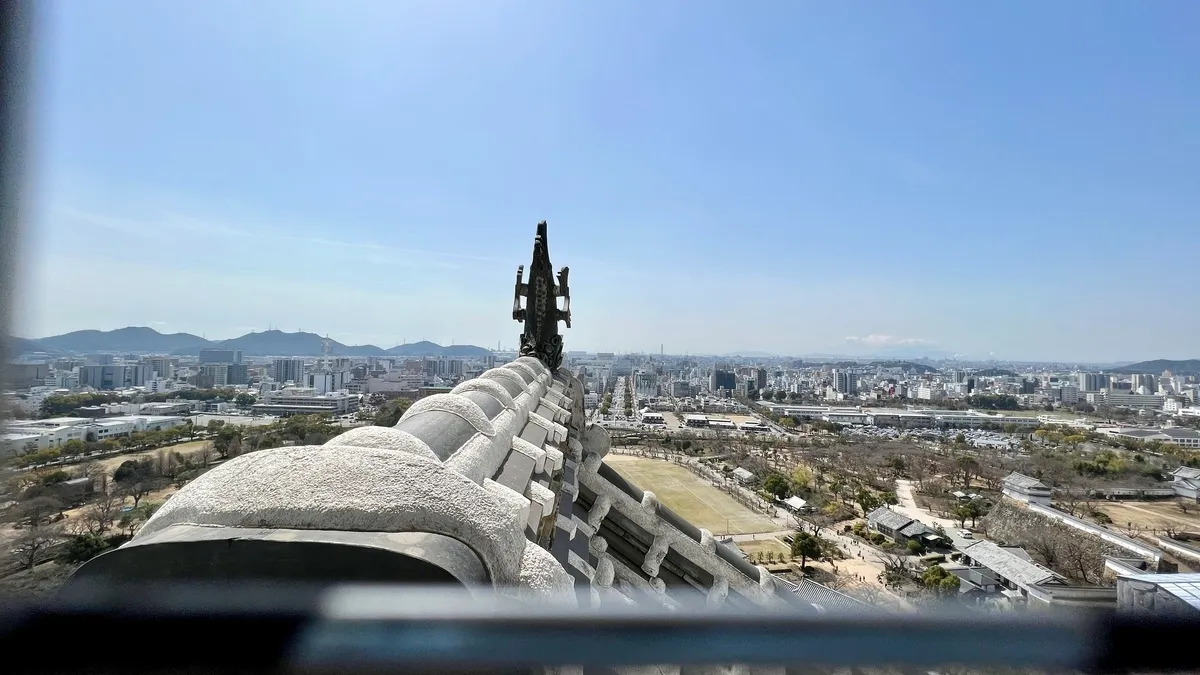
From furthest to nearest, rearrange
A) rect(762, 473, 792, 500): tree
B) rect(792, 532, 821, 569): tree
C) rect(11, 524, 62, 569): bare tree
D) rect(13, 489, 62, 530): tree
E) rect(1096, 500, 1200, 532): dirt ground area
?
rect(762, 473, 792, 500): tree, rect(1096, 500, 1200, 532): dirt ground area, rect(792, 532, 821, 569): tree, rect(13, 489, 62, 530): tree, rect(11, 524, 62, 569): bare tree

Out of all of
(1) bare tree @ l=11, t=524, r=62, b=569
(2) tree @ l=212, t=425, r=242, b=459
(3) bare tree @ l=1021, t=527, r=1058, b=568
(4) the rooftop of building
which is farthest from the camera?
(3) bare tree @ l=1021, t=527, r=1058, b=568

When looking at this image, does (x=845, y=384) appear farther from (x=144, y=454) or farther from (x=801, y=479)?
(x=144, y=454)

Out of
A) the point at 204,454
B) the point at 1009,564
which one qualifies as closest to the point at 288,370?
the point at 204,454

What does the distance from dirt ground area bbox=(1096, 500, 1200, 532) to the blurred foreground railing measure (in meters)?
31.0

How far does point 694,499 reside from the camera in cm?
3005

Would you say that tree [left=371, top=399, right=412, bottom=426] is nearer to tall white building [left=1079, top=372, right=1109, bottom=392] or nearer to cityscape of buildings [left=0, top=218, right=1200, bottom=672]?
cityscape of buildings [left=0, top=218, right=1200, bottom=672]

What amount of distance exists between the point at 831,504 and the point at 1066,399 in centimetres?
7591

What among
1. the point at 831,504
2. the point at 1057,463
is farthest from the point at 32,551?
the point at 1057,463

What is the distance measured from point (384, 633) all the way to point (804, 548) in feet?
75.1

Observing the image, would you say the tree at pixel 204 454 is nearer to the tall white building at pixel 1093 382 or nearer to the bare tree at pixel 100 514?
the bare tree at pixel 100 514

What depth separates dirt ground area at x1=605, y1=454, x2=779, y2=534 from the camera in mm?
25984

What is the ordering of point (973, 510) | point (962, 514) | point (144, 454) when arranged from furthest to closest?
1. point (962, 514)
2. point (973, 510)
3. point (144, 454)

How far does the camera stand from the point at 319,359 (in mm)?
63219

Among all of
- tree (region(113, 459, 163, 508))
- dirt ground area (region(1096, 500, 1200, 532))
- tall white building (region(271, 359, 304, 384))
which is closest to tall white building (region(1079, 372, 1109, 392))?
dirt ground area (region(1096, 500, 1200, 532))
